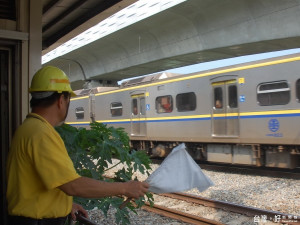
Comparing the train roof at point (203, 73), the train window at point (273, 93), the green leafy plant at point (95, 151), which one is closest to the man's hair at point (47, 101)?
the green leafy plant at point (95, 151)

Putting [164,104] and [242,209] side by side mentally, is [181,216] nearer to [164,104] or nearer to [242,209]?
[242,209]

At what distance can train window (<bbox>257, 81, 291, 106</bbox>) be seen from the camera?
9.80m

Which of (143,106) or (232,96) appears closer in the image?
(232,96)

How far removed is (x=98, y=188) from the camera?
1.87 meters

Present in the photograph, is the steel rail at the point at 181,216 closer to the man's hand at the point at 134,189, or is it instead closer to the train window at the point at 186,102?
the man's hand at the point at 134,189

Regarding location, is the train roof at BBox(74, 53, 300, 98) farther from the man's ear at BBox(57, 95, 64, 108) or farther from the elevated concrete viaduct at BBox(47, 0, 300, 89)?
the man's ear at BBox(57, 95, 64, 108)

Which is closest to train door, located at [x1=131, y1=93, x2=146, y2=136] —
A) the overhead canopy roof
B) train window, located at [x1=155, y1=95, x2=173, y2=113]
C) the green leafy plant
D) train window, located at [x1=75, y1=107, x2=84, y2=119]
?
train window, located at [x1=155, y1=95, x2=173, y2=113]

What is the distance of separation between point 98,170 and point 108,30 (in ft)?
55.8

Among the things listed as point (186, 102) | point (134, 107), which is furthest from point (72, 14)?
point (134, 107)

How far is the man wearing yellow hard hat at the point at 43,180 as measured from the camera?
1772 millimetres

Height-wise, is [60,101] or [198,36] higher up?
[198,36]

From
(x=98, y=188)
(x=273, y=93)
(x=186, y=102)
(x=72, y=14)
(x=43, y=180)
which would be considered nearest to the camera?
(x=43, y=180)

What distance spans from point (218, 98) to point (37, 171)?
33.8 ft

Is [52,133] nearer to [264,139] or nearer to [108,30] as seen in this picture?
[264,139]
